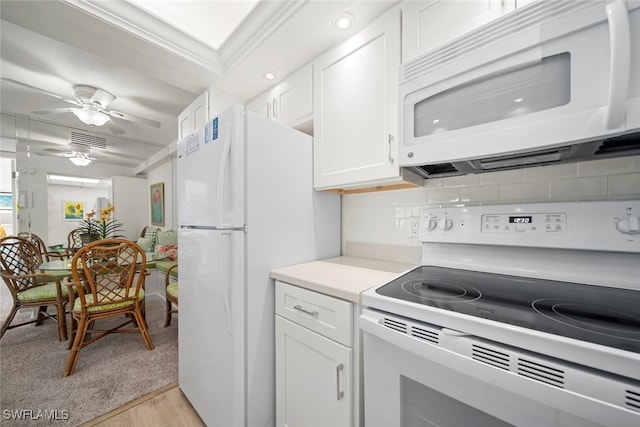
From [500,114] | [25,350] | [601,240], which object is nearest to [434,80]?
[500,114]

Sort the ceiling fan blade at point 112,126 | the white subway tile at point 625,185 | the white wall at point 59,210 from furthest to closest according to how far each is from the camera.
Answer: the white wall at point 59,210, the ceiling fan blade at point 112,126, the white subway tile at point 625,185

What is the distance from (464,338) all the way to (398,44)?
1308 mm

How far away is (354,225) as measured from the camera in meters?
1.79

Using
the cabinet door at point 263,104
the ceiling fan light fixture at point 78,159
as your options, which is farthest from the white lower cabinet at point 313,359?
the ceiling fan light fixture at point 78,159

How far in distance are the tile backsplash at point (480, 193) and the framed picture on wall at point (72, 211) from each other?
18.9 feet

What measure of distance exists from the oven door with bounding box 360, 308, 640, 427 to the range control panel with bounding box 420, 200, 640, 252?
2.07ft

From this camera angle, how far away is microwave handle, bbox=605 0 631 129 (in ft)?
1.98

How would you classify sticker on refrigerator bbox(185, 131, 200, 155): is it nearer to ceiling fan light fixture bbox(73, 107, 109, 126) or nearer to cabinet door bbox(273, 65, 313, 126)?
cabinet door bbox(273, 65, 313, 126)

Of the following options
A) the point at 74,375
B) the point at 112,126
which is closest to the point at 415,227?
the point at 74,375

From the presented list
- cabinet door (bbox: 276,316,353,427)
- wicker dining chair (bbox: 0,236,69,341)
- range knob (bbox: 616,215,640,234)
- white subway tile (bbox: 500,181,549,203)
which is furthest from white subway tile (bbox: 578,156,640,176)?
wicker dining chair (bbox: 0,236,69,341)

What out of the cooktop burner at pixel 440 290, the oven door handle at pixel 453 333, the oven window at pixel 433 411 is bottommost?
the oven window at pixel 433 411

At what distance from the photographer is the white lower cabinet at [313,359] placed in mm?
977

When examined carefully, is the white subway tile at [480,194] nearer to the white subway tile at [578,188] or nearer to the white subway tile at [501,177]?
the white subway tile at [501,177]

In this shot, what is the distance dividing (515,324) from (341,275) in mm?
724
